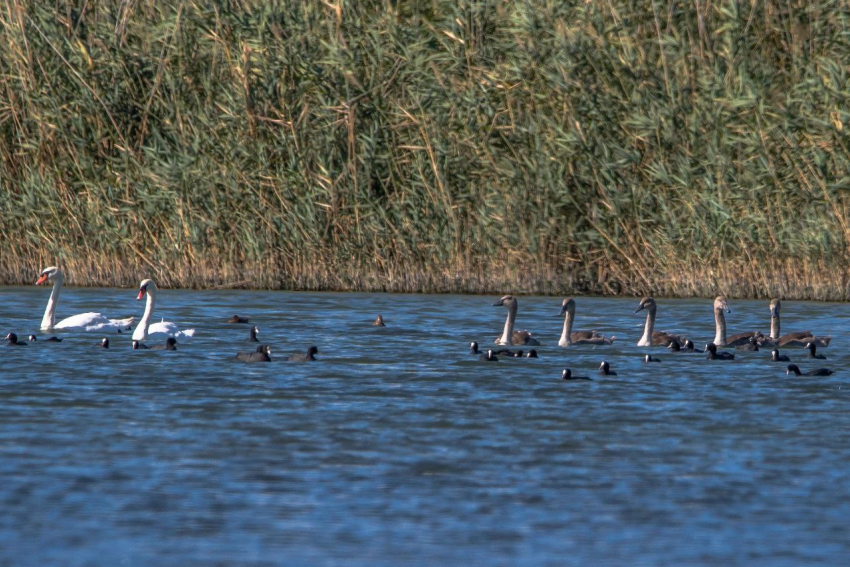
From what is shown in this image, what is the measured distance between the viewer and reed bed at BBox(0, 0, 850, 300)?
2136 cm

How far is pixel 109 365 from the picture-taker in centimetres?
1523

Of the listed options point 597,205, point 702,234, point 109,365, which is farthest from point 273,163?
point 109,365

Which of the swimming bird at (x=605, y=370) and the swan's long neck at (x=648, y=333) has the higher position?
the swan's long neck at (x=648, y=333)

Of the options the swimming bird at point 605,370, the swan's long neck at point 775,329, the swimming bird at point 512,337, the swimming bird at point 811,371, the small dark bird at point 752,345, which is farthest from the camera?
the swan's long neck at point 775,329

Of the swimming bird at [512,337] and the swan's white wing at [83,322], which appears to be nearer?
the swimming bird at [512,337]

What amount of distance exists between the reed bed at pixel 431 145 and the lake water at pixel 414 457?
15.5ft

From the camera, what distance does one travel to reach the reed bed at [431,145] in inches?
841

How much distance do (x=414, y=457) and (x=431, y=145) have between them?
→ 13.2 metres

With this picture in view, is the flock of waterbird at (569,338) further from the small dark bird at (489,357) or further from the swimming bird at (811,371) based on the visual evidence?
the swimming bird at (811,371)

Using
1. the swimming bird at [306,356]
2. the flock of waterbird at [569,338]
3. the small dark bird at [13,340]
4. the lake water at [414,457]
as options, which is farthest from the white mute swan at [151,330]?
the swimming bird at [306,356]

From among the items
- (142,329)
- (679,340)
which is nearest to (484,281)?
(679,340)

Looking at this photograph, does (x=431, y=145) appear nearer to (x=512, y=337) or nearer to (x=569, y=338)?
(x=512, y=337)

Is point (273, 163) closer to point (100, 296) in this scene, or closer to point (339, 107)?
point (339, 107)

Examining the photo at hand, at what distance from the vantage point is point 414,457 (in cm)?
980
